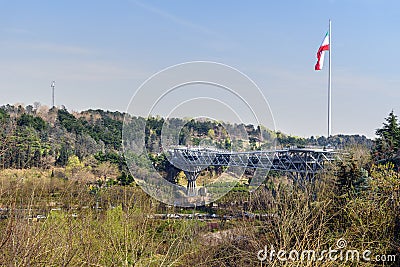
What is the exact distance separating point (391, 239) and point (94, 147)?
27409 millimetres

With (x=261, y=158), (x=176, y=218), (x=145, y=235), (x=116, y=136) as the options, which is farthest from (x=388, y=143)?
(x=116, y=136)

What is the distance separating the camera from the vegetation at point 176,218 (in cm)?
515

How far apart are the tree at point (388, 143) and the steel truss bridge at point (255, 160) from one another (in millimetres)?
2118

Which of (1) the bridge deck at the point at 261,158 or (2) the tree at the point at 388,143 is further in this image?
(1) the bridge deck at the point at 261,158

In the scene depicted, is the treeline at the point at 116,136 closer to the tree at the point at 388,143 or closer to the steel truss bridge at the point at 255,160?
the steel truss bridge at the point at 255,160

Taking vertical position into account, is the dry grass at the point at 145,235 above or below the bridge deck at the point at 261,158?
below

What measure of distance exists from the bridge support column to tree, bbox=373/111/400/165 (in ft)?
32.4

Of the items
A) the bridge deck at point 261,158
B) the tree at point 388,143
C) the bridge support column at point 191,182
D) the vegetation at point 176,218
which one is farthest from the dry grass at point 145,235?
the bridge support column at point 191,182

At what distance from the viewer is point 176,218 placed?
14578mm

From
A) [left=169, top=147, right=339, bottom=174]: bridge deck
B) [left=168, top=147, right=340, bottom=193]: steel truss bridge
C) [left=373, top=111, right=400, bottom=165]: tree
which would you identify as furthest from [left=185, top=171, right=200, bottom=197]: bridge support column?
[left=373, top=111, right=400, bottom=165]: tree

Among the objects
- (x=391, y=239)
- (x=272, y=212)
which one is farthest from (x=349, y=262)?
(x=272, y=212)

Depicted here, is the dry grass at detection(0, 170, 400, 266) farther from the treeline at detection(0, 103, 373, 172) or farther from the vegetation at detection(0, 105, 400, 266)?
the treeline at detection(0, 103, 373, 172)

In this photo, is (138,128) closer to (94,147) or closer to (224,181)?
(224,181)

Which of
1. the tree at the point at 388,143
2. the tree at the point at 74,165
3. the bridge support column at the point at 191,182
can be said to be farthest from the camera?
the bridge support column at the point at 191,182
